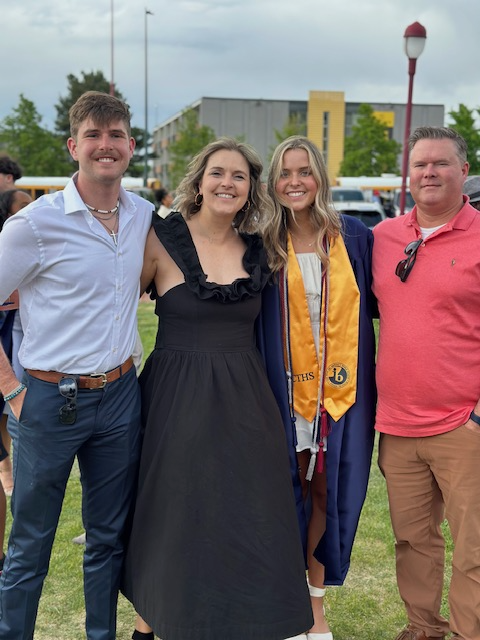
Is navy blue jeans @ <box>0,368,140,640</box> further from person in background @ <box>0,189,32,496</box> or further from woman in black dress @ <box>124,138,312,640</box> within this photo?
person in background @ <box>0,189,32,496</box>

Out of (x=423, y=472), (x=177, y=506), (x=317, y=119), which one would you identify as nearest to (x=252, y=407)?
(x=177, y=506)

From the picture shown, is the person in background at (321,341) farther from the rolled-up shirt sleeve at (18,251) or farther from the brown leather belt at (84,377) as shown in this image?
the rolled-up shirt sleeve at (18,251)

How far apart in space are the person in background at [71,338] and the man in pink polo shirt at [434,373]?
3.85 feet

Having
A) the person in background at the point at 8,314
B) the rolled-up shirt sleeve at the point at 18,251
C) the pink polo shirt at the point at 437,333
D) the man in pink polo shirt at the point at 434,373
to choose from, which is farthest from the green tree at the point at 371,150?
the rolled-up shirt sleeve at the point at 18,251

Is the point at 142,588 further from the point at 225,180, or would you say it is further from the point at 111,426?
the point at 225,180

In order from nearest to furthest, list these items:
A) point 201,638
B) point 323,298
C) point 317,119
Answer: point 201,638 → point 323,298 → point 317,119

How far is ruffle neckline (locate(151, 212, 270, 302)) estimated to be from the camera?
2.94 metres

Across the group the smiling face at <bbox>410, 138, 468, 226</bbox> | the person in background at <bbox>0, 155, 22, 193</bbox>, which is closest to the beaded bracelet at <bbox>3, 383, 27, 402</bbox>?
the smiling face at <bbox>410, 138, 468, 226</bbox>

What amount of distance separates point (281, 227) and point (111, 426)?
4.00 feet

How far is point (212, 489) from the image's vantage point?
9.41 ft

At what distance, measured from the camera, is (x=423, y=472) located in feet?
10.3

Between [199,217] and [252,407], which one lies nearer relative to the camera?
[252,407]

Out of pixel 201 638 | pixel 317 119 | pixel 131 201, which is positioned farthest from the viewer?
pixel 317 119

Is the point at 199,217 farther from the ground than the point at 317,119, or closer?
closer
